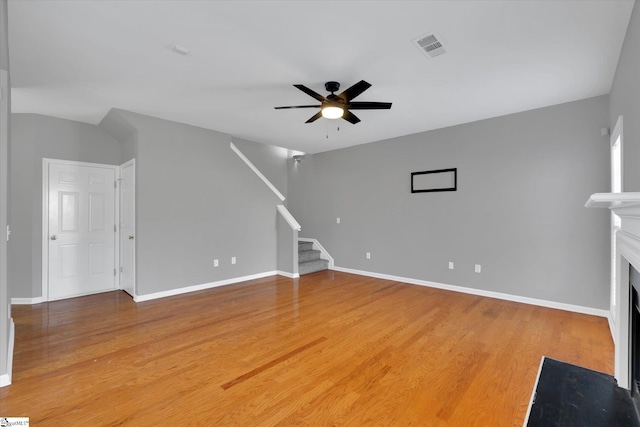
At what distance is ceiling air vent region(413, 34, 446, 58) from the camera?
7.55 ft

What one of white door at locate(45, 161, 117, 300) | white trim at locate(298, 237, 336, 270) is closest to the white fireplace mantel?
white trim at locate(298, 237, 336, 270)

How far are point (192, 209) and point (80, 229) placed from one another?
166 centimetres

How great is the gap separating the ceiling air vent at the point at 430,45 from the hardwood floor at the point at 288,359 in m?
2.67

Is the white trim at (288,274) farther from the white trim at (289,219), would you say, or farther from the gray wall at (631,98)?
the gray wall at (631,98)

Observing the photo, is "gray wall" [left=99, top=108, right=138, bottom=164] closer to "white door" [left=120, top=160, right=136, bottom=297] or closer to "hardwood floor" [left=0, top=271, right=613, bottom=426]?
"white door" [left=120, top=160, right=136, bottom=297]

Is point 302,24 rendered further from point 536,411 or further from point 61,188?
point 61,188

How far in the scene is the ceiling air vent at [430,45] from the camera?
230cm

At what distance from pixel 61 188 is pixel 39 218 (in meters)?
0.50

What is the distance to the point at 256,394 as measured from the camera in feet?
6.58

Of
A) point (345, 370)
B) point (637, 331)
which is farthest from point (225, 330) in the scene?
point (637, 331)

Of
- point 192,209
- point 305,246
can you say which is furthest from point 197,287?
point 305,246

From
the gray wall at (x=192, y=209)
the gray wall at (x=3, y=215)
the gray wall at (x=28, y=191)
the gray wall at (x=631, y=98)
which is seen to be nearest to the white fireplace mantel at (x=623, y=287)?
the gray wall at (x=631, y=98)

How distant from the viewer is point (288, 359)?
2469 mm

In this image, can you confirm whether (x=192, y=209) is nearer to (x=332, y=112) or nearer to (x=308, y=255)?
(x=308, y=255)
